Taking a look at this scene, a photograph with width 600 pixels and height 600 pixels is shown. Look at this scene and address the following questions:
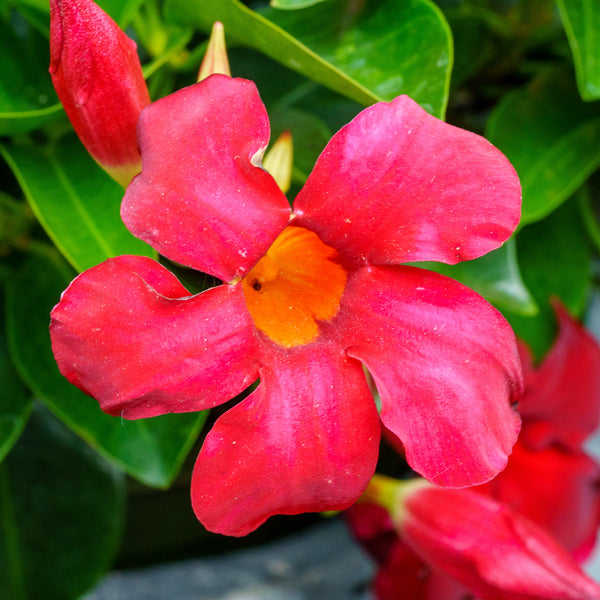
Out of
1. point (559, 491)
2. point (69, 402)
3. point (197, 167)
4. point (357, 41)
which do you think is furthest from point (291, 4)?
point (559, 491)

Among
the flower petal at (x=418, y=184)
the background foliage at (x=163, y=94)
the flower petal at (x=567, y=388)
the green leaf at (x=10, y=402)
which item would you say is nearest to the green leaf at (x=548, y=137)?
the background foliage at (x=163, y=94)

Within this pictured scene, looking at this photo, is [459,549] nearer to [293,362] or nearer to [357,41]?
[293,362]

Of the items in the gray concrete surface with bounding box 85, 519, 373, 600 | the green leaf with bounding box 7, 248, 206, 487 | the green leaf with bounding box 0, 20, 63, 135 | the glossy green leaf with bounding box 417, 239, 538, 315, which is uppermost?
the green leaf with bounding box 0, 20, 63, 135

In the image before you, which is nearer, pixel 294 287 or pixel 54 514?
pixel 294 287

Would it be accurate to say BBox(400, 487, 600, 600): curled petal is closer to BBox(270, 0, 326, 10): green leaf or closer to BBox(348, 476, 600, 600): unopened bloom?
BBox(348, 476, 600, 600): unopened bloom

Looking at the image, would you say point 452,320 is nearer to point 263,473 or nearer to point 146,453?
point 263,473

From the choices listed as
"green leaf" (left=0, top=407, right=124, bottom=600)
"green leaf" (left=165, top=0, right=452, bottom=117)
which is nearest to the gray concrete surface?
"green leaf" (left=0, top=407, right=124, bottom=600)
